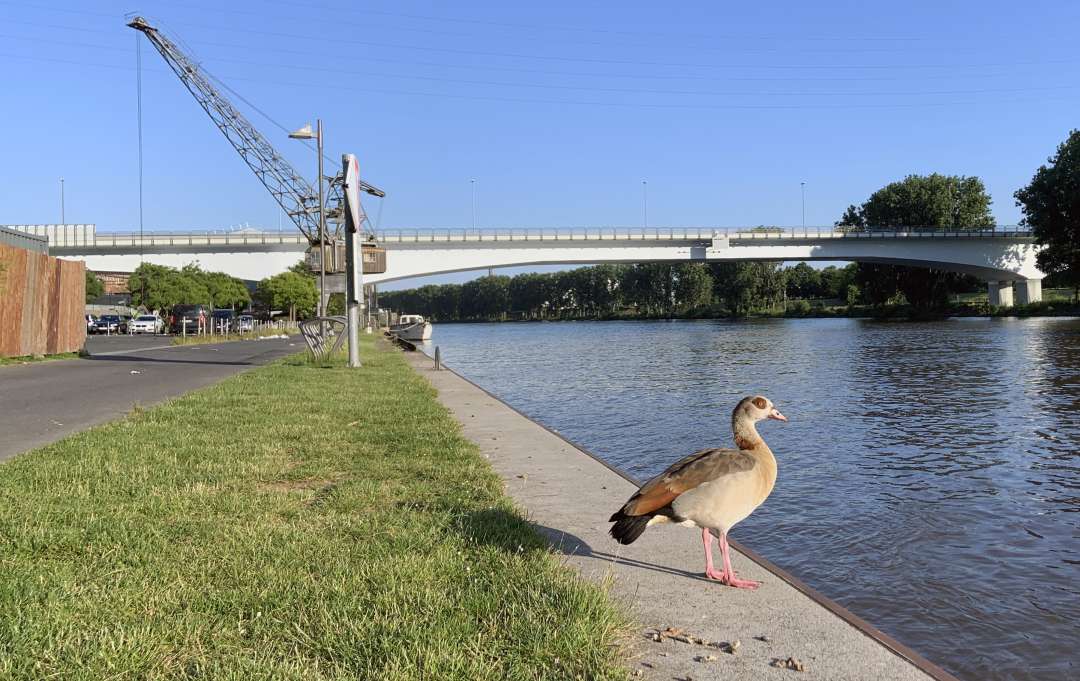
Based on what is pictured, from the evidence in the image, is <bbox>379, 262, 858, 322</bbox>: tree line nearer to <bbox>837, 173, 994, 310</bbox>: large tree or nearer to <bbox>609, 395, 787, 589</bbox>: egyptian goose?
<bbox>837, 173, 994, 310</bbox>: large tree

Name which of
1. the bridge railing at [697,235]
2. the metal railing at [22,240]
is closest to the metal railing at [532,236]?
the bridge railing at [697,235]

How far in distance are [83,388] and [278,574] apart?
14513mm

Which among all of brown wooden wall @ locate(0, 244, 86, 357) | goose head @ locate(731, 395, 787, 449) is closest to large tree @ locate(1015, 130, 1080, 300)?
brown wooden wall @ locate(0, 244, 86, 357)

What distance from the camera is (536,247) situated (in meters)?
71.2

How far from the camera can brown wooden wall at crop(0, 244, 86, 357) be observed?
25.9m

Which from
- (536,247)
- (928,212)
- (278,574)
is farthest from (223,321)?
(928,212)

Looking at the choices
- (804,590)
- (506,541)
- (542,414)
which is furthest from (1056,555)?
(542,414)

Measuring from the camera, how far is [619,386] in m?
22.8

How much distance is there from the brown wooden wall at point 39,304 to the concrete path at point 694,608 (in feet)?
78.5

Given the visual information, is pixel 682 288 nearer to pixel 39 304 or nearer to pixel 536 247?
pixel 536 247

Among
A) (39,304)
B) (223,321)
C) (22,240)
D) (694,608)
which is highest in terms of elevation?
(22,240)

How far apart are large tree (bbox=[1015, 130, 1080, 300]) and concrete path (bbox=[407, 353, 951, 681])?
7552 cm

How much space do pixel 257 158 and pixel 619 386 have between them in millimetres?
54685

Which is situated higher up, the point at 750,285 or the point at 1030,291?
the point at 750,285
